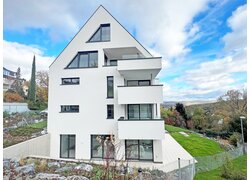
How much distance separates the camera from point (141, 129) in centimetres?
759

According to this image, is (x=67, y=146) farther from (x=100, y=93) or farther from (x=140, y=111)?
(x=140, y=111)

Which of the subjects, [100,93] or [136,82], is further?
[136,82]

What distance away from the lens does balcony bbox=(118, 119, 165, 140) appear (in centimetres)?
750

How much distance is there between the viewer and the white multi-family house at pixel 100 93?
8.06 m

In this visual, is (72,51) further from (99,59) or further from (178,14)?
(178,14)

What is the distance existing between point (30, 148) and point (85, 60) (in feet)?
16.2

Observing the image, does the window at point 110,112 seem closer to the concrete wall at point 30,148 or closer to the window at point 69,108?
the window at point 69,108

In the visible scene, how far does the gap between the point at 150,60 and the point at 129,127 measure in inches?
129

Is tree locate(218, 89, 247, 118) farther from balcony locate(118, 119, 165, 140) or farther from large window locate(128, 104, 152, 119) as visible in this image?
balcony locate(118, 119, 165, 140)

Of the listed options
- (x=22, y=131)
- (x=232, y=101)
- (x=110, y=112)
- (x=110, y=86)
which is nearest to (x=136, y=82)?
(x=110, y=86)

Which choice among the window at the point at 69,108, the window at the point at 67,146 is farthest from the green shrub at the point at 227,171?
the window at the point at 69,108

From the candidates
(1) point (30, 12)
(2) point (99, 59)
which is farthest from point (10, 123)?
(1) point (30, 12)

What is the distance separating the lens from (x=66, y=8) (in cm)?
464

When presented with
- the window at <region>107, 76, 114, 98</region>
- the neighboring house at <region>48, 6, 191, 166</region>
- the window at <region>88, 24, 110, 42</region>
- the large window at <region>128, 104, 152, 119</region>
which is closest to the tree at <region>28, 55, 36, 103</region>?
the neighboring house at <region>48, 6, 191, 166</region>
